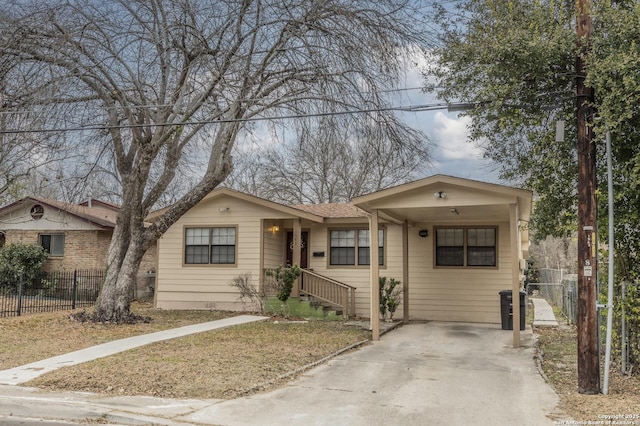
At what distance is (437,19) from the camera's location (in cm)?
983

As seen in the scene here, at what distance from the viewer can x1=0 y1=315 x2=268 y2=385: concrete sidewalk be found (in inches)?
323

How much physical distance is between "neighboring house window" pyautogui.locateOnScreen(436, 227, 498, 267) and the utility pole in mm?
7901

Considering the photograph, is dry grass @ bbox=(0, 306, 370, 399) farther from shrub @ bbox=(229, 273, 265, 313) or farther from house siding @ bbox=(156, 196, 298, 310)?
house siding @ bbox=(156, 196, 298, 310)

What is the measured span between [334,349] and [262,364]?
6.71ft

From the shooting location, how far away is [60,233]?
22562 millimetres

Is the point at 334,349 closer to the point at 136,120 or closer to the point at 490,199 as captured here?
the point at 490,199

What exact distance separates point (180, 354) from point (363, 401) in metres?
3.77

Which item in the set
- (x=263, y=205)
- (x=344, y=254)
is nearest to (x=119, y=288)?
(x=263, y=205)

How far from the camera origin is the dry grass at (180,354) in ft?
24.9

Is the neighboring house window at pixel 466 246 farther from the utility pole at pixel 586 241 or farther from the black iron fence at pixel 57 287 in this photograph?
the black iron fence at pixel 57 287

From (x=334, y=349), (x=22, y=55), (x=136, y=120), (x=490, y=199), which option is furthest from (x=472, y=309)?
(x=22, y=55)

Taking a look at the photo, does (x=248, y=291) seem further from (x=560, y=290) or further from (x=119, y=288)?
(x=560, y=290)

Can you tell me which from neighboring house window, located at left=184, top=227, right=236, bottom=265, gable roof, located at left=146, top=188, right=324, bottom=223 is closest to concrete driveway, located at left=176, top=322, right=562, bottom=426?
gable roof, located at left=146, top=188, right=324, bottom=223

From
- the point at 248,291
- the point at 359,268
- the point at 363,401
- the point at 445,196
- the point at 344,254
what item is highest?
the point at 445,196
